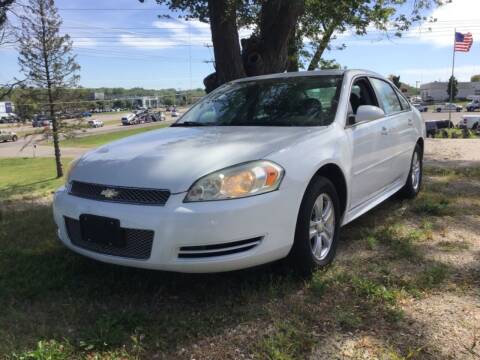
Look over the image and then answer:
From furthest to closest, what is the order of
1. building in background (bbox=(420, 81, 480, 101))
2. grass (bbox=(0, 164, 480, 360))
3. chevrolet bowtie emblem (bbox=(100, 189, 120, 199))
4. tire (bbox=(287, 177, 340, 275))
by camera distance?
1. building in background (bbox=(420, 81, 480, 101))
2. tire (bbox=(287, 177, 340, 275))
3. chevrolet bowtie emblem (bbox=(100, 189, 120, 199))
4. grass (bbox=(0, 164, 480, 360))

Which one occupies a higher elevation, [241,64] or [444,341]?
[241,64]

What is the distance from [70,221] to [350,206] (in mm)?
2164

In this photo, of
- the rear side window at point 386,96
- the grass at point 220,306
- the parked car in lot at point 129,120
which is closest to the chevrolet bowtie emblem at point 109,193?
the grass at point 220,306

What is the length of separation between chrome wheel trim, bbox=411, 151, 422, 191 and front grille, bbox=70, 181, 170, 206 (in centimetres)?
374

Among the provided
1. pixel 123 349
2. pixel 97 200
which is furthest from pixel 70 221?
pixel 123 349

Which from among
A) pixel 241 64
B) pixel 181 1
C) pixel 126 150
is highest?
pixel 181 1

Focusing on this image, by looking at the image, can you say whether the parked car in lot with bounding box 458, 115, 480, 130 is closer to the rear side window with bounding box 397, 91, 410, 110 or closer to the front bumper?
the rear side window with bounding box 397, 91, 410, 110

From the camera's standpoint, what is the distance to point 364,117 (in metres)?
3.78

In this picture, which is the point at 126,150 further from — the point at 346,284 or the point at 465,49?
the point at 465,49

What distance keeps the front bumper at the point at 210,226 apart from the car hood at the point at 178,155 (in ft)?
0.56

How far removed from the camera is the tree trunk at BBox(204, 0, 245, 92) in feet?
23.5

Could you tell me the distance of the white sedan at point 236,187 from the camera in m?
2.69

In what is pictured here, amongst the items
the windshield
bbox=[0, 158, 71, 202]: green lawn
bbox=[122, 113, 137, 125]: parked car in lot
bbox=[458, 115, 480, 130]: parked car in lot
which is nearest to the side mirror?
the windshield

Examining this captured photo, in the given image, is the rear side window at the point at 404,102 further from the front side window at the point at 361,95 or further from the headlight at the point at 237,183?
the headlight at the point at 237,183
